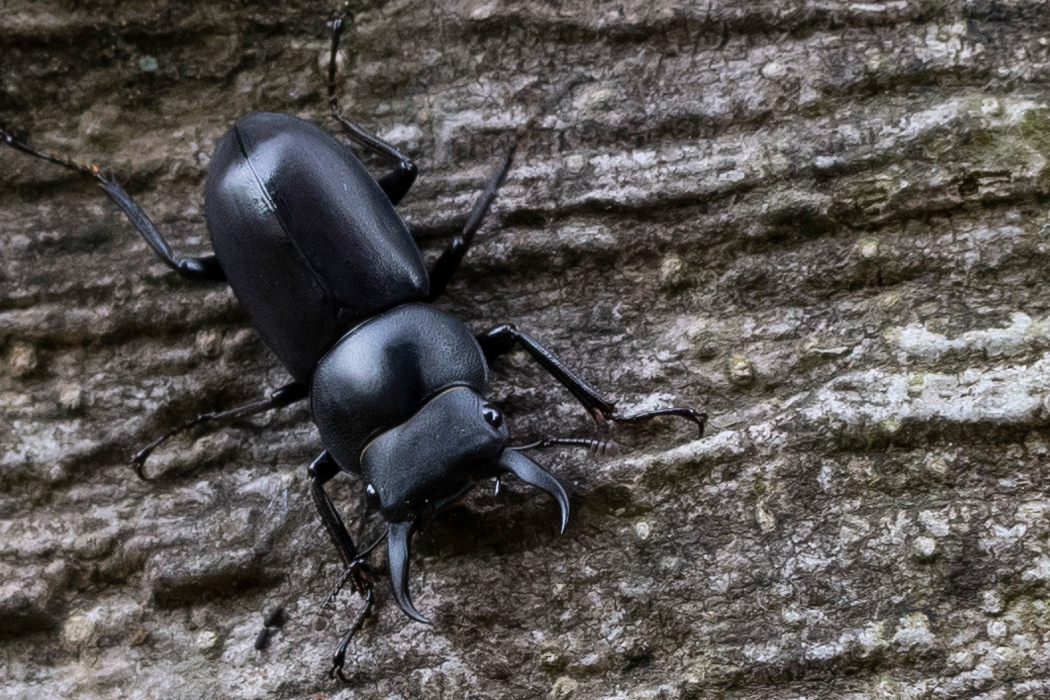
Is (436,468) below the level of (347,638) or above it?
above

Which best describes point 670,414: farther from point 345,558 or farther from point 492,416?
point 345,558

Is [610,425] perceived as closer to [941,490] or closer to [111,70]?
[941,490]

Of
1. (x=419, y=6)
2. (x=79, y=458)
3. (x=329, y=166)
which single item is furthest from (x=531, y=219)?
(x=79, y=458)

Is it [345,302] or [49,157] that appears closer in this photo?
[345,302]

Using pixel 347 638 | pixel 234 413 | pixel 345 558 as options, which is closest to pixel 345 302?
pixel 234 413

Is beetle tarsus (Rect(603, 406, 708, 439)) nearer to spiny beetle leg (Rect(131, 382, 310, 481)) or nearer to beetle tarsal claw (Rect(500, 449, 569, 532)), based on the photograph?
beetle tarsal claw (Rect(500, 449, 569, 532))

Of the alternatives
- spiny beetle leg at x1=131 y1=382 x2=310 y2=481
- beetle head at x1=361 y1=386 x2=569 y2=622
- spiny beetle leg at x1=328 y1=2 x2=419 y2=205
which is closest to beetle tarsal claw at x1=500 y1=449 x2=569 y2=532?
beetle head at x1=361 y1=386 x2=569 y2=622

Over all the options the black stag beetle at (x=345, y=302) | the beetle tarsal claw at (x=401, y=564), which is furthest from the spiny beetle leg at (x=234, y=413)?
the beetle tarsal claw at (x=401, y=564)
